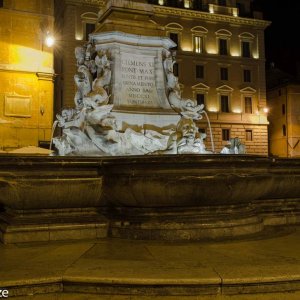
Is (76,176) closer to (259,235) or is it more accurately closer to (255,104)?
(259,235)

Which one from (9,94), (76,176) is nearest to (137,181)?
(76,176)

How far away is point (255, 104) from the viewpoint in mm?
45438

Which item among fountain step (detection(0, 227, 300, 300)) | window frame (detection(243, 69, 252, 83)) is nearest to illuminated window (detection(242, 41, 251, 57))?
window frame (detection(243, 69, 252, 83))

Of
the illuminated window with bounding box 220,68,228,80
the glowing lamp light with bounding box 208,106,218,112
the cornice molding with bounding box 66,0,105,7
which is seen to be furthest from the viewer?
the illuminated window with bounding box 220,68,228,80

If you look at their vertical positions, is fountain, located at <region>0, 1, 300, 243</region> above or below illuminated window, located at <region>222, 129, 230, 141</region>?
below

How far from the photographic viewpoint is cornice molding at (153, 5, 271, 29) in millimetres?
42269

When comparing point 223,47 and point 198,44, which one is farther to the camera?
point 223,47

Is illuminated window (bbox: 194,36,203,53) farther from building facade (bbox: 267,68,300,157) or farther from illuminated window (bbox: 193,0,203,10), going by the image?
building facade (bbox: 267,68,300,157)

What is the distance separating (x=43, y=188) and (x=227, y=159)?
2.39m

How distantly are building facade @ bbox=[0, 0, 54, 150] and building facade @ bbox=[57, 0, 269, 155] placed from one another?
13410 millimetres

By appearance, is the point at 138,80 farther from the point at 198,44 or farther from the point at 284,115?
the point at 284,115

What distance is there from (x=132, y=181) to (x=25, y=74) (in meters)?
22.7

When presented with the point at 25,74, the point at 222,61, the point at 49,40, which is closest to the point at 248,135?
the point at 222,61

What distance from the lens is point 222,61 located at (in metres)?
44.8
